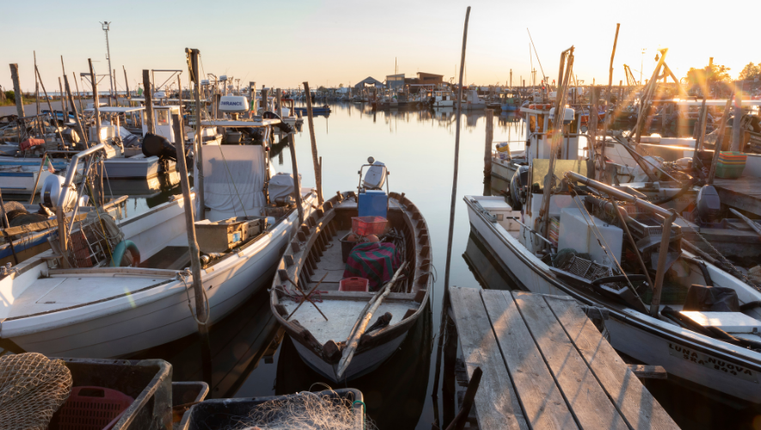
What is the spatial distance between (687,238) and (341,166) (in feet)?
57.9

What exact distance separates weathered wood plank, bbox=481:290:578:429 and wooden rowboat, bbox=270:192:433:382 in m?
1.33

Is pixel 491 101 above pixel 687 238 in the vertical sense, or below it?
above

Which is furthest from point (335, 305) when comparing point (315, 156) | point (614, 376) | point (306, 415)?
point (315, 156)

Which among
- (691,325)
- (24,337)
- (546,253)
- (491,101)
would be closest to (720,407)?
(691,325)

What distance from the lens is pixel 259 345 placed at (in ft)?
23.2

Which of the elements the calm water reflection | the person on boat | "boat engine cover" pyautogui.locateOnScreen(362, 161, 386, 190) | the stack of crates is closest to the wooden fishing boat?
the person on boat

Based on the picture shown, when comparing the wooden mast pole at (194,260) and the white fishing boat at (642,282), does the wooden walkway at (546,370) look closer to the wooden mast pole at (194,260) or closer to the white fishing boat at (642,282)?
the white fishing boat at (642,282)

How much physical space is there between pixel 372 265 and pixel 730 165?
9.36 meters

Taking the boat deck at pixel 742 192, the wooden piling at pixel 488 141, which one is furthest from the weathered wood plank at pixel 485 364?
the wooden piling at pixel 488 141

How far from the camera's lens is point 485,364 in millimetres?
3621

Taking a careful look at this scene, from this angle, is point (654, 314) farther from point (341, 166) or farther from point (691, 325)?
point (341, 166)

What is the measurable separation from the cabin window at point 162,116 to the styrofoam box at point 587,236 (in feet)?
67.1

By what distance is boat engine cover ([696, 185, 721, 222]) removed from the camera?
8758 millimetres

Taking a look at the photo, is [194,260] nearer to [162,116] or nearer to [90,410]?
[90,410]
